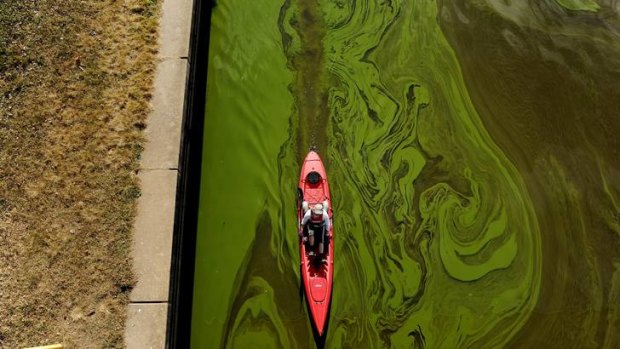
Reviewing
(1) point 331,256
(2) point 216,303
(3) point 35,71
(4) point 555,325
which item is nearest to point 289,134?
(1) point 331,256

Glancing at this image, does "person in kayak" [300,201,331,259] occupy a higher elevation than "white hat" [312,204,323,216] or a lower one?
lower

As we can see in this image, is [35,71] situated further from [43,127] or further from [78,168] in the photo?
[78,168]

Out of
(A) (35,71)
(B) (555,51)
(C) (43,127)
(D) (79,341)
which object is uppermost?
(B) (555,51)

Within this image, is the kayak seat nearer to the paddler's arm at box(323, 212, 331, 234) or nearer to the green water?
the green water

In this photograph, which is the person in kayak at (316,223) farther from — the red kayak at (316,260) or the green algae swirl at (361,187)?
the green algae swirl at (361,187)

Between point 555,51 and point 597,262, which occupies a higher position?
point 555,51

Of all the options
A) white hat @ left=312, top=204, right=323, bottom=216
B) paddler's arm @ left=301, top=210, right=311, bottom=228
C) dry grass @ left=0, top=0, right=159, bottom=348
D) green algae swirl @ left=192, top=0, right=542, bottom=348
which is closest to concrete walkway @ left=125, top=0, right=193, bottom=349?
dry grass @ left=0, top=0, right=159, bottom=348

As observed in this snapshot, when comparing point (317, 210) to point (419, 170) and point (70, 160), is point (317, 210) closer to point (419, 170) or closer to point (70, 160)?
point (419, 170)
